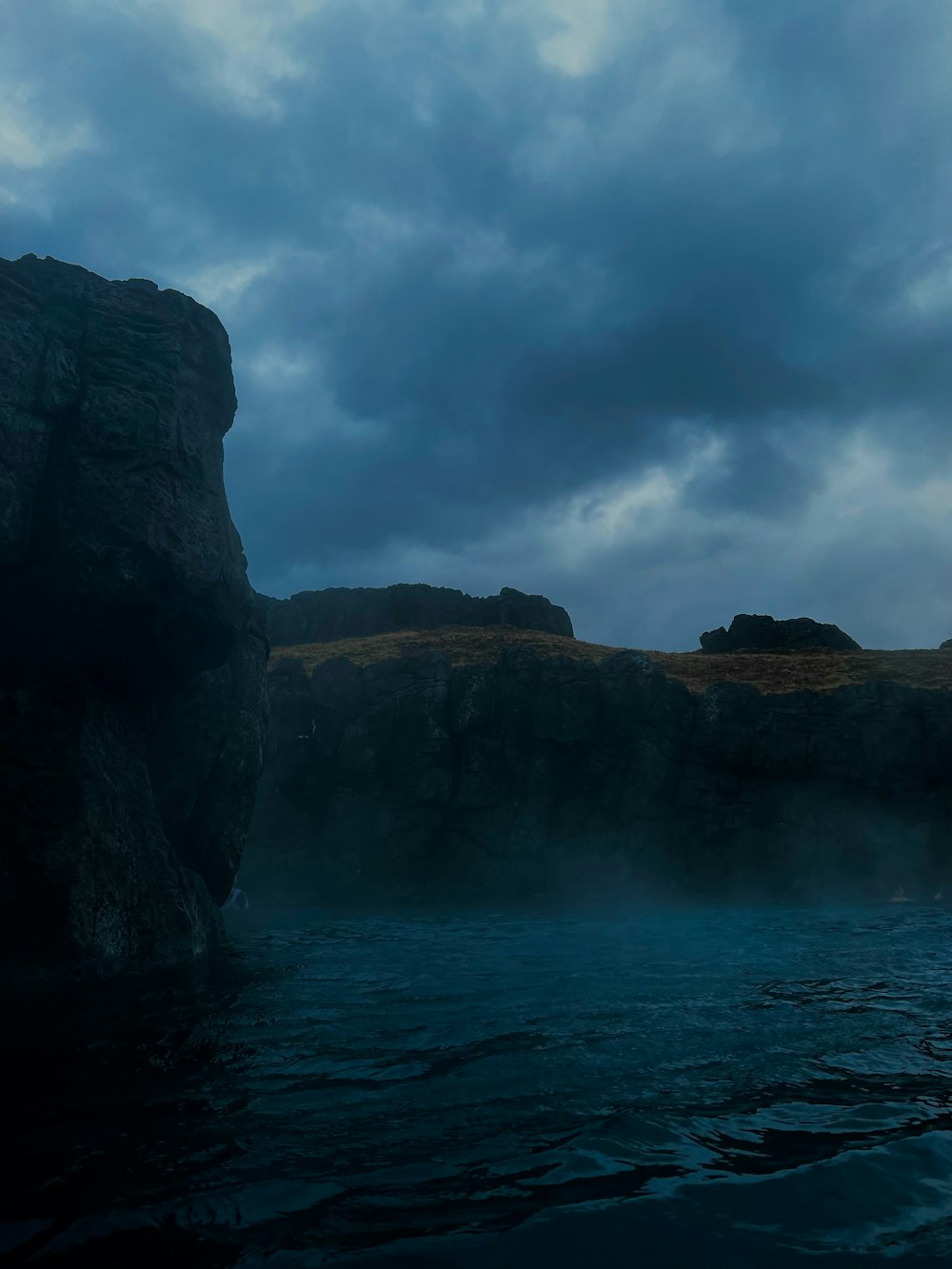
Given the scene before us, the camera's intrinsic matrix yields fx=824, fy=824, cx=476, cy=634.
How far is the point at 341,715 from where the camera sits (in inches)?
2064

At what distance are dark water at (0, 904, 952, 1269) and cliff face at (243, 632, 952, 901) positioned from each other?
31706 mm

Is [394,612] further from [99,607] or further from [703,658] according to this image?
[99,607]

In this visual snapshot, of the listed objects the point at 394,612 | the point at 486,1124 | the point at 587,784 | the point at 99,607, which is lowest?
the point at 486,1124

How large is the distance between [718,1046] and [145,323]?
78.2ft

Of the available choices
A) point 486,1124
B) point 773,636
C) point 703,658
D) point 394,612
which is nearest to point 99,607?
point 486,1124

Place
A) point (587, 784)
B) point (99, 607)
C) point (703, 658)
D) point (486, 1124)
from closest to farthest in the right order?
point (486, 1124), point (99, 607), point (587, 784), point (703, 658)

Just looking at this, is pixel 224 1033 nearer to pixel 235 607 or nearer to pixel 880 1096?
pixel 880 1096

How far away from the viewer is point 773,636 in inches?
3533

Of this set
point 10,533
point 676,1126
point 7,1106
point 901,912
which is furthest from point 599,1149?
point 901,912

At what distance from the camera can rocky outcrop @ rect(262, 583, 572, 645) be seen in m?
93.9

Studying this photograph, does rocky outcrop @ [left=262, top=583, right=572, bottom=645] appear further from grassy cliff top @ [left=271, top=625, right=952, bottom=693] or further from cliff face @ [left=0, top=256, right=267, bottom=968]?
cliff face @ [left=0, top=256, right=267, bottom=968]

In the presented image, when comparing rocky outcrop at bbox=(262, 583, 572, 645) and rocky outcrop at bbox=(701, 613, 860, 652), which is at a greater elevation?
rocky outcrop at bbox=(262, 583, 572, 645)

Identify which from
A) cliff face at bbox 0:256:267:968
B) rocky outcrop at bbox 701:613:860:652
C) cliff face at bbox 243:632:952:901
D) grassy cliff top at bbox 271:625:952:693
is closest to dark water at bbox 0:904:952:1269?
cliff face at bbox 0:256:267:968

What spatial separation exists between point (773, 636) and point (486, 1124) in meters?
87.5
